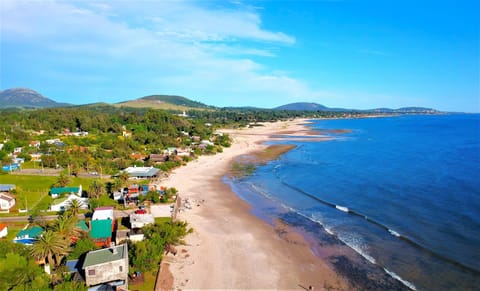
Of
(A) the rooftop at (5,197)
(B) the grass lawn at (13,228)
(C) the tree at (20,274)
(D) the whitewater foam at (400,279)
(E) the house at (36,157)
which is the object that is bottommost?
(D) the whitewater foam at (400,279)

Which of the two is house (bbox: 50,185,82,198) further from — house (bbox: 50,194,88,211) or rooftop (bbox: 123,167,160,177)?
rooftop (bbox: 123,167,160,177)

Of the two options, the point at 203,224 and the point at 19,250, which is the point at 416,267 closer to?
the point at 203,224

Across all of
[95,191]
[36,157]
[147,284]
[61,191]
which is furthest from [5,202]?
[36,157]

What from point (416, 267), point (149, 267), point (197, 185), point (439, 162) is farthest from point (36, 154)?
point (439, 162)

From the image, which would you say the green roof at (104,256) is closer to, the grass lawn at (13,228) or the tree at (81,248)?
the tree at (81,248)

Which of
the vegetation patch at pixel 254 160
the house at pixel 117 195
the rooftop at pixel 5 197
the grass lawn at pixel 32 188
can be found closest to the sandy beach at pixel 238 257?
the house at pixel 117 195
